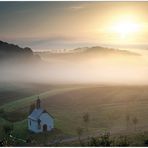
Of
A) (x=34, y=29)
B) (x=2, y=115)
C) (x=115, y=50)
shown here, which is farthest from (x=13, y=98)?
(x=115, y=50)

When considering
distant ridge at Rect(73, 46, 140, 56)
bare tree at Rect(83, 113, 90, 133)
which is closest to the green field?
bare tree at Rect(83, 113, 90, 133)

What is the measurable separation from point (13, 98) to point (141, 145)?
1.87m

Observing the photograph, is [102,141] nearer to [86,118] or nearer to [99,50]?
[86,118]

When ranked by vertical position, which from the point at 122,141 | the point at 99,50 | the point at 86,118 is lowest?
the point at 122,141

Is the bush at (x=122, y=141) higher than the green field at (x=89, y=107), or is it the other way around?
the green field at (x=89, y=107)

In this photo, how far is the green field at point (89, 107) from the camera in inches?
303

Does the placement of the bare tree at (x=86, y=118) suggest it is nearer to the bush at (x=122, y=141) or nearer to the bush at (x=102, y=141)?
the bush at (x=102, y=141)

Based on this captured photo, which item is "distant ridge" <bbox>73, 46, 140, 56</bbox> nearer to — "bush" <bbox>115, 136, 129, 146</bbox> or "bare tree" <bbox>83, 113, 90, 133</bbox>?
"bare tree" <bbox>83, 113, 90, 133</bbox>

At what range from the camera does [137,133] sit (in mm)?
7641

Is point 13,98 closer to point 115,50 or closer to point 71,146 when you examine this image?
point 71,146

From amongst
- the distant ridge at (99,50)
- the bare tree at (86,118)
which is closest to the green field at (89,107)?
the bare tree at (86,118)

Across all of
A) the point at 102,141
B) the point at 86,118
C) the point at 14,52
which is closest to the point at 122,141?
the point at 102,141

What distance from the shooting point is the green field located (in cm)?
770

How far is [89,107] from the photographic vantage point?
7.81 meters
